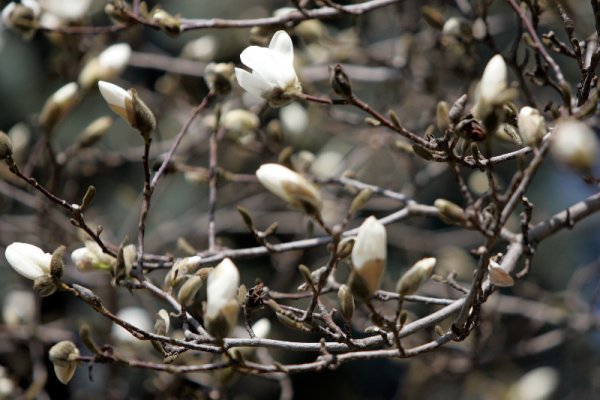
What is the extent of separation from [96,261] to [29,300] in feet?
3.04

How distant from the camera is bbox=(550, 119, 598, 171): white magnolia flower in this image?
54 cm

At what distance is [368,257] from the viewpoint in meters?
0.66

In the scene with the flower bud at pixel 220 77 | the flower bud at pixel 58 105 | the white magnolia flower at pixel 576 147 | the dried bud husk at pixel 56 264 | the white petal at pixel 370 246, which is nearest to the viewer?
the white magnolia flower at pixel 576 147

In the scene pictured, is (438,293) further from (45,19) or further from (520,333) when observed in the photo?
(45,19)

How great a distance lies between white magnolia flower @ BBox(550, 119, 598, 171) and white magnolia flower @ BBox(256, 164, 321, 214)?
230 mm

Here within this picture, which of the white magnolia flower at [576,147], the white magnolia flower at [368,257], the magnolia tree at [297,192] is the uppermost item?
the white magnolia flower at [576,147]

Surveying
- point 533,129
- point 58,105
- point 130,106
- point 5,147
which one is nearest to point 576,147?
point 533,129

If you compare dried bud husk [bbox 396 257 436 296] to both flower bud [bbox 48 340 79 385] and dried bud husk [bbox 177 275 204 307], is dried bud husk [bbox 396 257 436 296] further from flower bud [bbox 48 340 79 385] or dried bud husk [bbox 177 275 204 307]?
flower bud [bbox 48 340 79 385]

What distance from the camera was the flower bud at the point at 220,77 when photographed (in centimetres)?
105

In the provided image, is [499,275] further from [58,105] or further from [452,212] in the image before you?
[58,105]

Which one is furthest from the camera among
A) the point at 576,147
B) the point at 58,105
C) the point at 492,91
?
the point at 58,105

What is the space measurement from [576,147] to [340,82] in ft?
0.92

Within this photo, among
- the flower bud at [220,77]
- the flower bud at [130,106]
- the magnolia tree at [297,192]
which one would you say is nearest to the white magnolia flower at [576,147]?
the magnolia tree at [297,192]

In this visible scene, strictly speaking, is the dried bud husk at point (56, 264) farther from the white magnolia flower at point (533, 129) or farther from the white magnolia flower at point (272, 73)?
the white magnolia flower at point (533, 129)
